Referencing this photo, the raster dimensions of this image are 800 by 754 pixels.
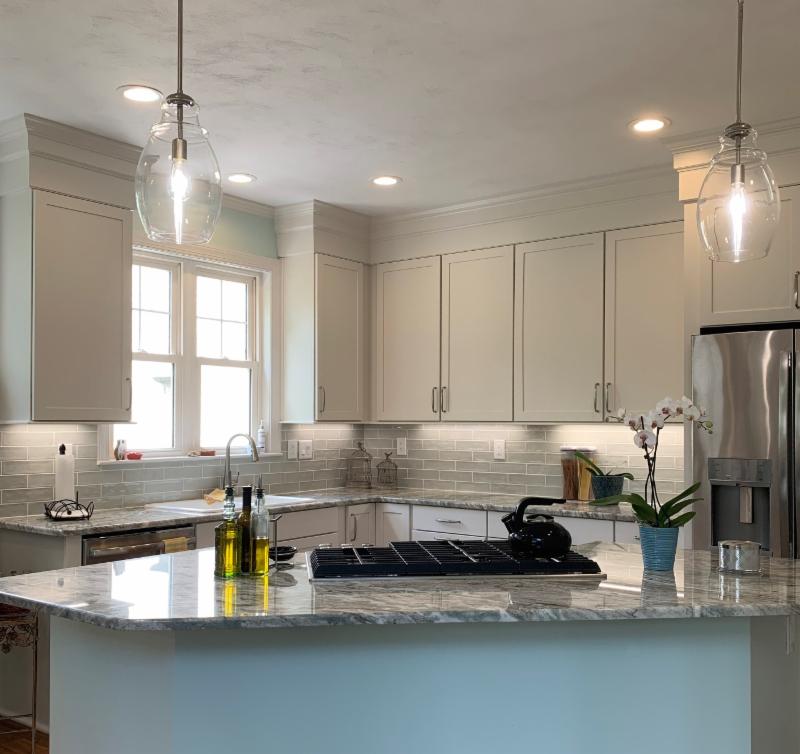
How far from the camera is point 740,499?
147 inches

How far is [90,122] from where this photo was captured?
374cm

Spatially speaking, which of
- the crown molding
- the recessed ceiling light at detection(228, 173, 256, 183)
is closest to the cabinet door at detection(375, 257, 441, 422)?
the crown molding

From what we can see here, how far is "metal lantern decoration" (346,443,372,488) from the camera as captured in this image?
570cm

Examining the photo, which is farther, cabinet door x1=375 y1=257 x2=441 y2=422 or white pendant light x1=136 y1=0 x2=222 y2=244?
cabinet door x1=375 y1=257 x2=441 y2=422

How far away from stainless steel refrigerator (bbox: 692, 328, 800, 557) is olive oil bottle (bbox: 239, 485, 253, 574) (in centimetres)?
229

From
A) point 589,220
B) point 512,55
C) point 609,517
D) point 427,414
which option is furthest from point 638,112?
point 427,414

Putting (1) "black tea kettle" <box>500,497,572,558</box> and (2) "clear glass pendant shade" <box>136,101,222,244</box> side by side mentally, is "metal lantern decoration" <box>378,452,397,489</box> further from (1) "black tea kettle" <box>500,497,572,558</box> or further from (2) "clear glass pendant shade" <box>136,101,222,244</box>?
(2) "clear glass pendant shade" <box>136,101,222,244</box>

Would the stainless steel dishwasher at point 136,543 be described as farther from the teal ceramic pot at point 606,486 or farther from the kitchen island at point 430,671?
the teal ceramic pot at point 606,486

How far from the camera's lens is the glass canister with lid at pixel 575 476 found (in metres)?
4.71

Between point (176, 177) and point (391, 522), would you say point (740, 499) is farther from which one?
point (176, 177)

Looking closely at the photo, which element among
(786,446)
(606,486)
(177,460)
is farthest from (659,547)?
(177,460)

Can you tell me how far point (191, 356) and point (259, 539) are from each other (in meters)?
2.75

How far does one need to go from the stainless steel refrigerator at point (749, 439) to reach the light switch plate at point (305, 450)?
2.56 meters

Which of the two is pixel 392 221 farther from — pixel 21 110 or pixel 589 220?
pixel 21 110
